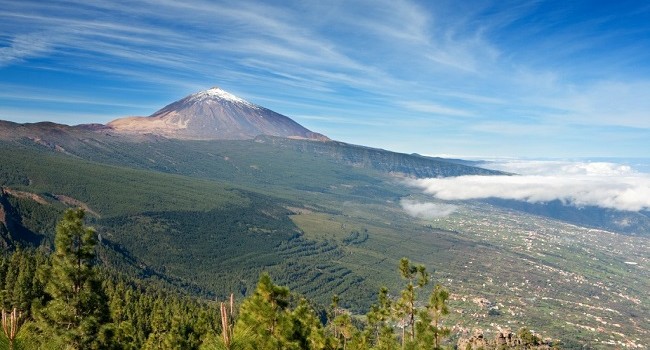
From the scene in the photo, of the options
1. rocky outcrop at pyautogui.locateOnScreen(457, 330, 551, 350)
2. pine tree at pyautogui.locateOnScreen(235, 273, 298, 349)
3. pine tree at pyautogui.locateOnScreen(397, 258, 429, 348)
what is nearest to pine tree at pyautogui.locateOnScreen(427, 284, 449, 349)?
pine tree at pyautogui.locateOnScreen(397, 258, 429, 348)

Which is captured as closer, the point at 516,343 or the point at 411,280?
the point at 411,280

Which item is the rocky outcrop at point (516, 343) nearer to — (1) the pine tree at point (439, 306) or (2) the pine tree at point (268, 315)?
(1) the pine tree at point (439, 306)

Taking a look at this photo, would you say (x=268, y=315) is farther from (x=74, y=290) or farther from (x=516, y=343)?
(x=516, y=343)

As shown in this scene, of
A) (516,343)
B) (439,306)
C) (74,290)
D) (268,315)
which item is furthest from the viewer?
(516,343)

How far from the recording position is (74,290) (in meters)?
17.7

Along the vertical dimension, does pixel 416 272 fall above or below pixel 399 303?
above

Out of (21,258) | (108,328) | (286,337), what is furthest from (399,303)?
(21,258)

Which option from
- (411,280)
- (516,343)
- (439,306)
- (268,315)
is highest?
(268,315)

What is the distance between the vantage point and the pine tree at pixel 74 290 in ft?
56.0

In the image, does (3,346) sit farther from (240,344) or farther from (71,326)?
(71,326)

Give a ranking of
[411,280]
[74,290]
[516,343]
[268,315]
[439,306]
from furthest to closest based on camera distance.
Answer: [516,343] → [411,280] → [439,306] → [268,315] → [74,290]

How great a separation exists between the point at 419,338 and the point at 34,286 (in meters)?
77.7

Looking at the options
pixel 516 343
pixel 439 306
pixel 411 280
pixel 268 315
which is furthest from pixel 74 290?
pixel 516 343

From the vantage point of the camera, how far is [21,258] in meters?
110
